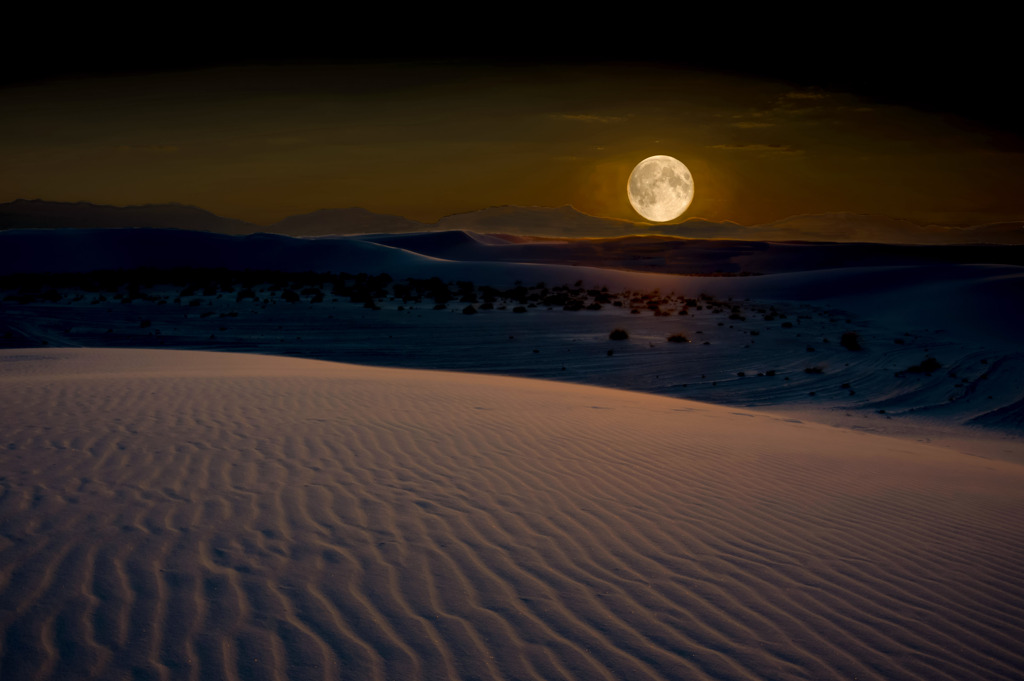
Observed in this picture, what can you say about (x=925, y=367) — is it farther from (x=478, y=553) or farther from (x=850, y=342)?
(x=478, y=553)

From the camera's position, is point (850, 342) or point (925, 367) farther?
point (850, 342)

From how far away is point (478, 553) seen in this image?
4289 mm

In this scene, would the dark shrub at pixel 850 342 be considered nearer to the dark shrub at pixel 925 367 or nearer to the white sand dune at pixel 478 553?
the dark shrub at pixel 925 367

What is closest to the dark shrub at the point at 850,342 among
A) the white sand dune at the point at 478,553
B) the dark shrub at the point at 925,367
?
the dark shrub at the point at 925,367

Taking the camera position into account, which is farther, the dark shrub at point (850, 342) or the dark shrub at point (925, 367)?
the dark shrub at point (850, 342)

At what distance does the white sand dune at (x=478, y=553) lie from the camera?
3.23m

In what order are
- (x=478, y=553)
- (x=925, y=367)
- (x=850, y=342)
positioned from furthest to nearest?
1. (x=850, y=342)
2. (x=925, y=367)
3. (x=478, y=553)

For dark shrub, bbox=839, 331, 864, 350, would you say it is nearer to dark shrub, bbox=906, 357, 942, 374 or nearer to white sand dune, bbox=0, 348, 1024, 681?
dark shrub, bbox=906, 357, 942, 374

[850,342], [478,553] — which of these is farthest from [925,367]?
[478,553]

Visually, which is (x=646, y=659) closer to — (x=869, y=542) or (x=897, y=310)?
(x=869, y=542)

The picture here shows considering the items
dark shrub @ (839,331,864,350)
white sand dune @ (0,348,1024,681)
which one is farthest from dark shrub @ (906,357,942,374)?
white sand dune @ (0,348,1024,681)

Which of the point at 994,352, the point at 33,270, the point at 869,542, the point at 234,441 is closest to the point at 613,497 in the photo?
the point at 869,542

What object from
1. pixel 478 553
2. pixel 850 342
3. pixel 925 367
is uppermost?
pixel 850 342

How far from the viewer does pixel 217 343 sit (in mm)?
19766
